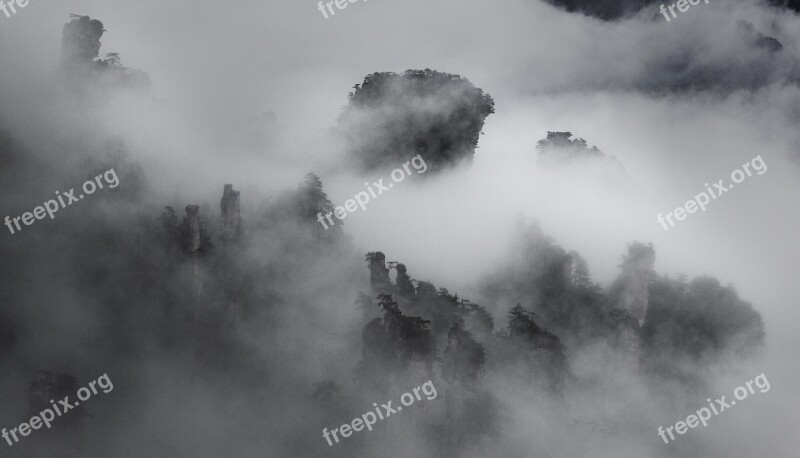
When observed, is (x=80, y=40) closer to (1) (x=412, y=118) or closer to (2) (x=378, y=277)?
(2) (x=378, y=277)

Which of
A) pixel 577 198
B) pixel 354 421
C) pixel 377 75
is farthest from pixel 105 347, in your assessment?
pixel 577 198

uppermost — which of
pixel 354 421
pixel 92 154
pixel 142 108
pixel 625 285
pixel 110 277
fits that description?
pixel 142 108

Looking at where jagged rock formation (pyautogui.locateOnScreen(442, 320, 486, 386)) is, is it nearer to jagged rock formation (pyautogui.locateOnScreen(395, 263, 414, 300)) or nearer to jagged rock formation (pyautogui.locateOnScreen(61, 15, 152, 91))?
jagged rock formation (pyautogui.locateOnScreen(395, 263, 414, 300))

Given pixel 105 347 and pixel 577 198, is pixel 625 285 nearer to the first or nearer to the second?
pixel 577 198

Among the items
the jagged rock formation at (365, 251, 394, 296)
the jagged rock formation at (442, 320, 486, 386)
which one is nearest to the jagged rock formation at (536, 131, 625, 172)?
the jagged rock formation at (365, 251, 394, 296)

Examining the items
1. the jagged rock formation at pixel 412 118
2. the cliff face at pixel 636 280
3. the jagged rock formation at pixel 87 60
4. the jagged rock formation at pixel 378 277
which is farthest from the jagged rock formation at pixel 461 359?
the jagged rock formation at pixel 87 60

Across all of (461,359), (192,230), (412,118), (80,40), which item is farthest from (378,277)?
(80,40)

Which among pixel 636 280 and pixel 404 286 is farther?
pixel 636 280
